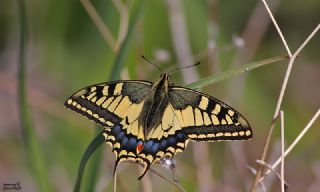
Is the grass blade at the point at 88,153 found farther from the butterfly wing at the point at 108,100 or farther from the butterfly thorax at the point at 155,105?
the butterfly thorax at the point at 155,105

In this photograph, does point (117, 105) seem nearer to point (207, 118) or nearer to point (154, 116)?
point (154, 116)

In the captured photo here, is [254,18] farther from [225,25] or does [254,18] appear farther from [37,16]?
[37,16]

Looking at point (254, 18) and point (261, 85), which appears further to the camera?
point (261, 85)

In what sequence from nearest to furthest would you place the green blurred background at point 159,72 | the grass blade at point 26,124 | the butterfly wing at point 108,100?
the grass blade at point 26,124
the butterfly wing at point 108,100
the green blurred background at point 159,72

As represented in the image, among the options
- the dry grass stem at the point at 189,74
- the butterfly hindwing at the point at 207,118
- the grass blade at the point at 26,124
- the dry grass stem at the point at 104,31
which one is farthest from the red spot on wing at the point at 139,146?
the dry grass stem at the point at 189,74

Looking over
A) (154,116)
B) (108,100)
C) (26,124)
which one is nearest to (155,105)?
(154,116)

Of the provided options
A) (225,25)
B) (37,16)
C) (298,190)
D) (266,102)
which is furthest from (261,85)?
(37,16)

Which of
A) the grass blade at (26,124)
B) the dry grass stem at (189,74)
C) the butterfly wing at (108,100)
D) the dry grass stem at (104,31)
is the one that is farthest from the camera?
the dry grass stem at (189,74)
